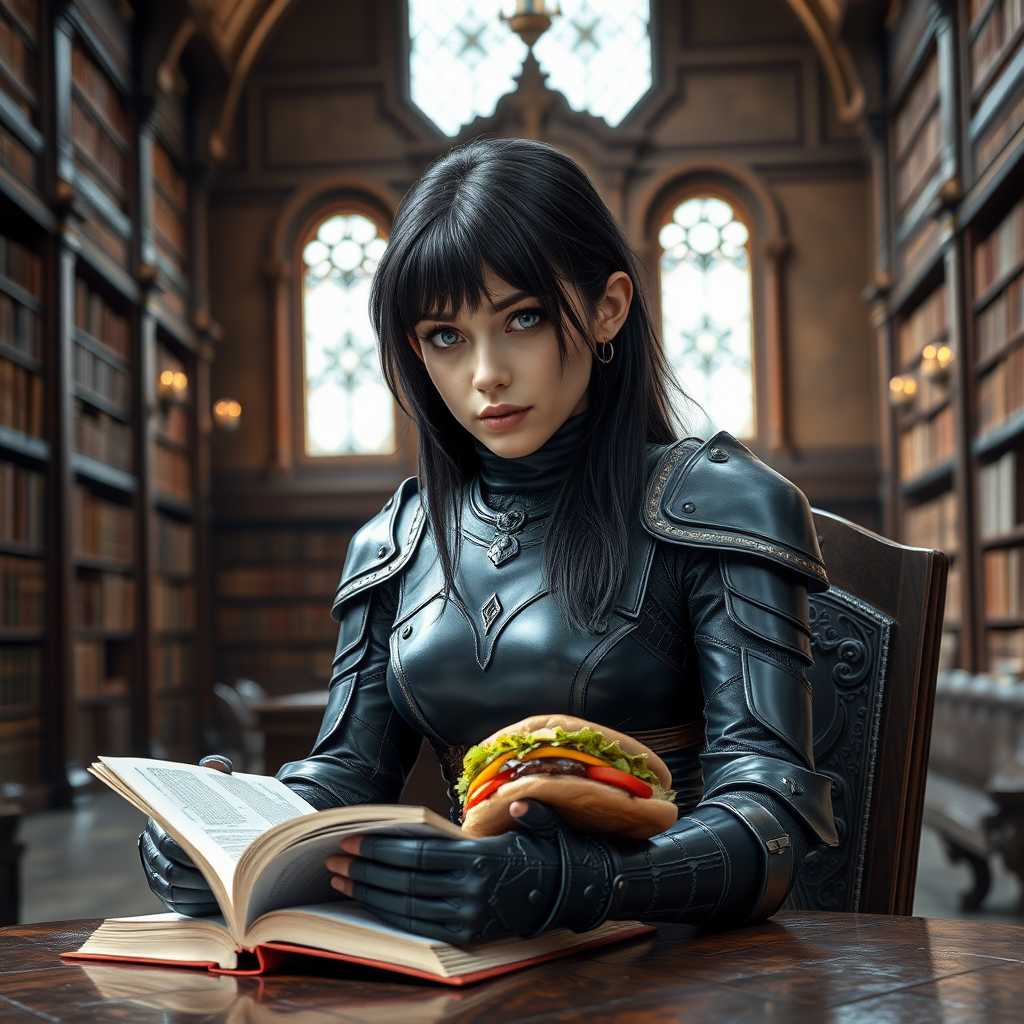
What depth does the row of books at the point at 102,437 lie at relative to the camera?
838 cm

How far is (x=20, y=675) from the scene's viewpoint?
734 centimetres

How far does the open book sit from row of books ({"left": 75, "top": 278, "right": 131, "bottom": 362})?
26.1ft

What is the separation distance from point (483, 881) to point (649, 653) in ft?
1.71

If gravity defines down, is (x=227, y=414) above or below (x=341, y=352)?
below

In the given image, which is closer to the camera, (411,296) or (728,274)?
(411,296)

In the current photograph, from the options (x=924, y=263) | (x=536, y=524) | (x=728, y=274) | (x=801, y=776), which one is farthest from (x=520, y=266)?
(x=728, y=274)

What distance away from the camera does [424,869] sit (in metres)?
0.91

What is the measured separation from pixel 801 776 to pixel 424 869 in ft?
1.49

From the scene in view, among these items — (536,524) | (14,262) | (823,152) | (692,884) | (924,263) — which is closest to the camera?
(692,884)

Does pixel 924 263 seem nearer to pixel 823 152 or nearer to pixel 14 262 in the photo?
pixel 823 152

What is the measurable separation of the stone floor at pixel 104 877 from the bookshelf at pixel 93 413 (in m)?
0.51

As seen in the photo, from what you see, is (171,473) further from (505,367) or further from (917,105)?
(505,367)

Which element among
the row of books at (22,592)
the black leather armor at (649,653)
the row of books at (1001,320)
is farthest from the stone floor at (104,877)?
the black leather armor at (649,653)

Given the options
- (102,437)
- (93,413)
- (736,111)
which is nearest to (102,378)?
(93,413)
